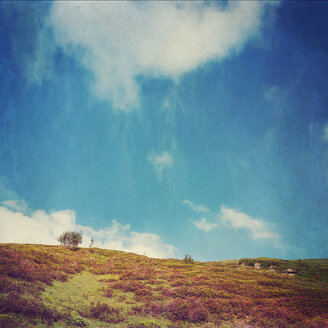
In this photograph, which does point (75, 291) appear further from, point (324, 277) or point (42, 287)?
point (324, 277)

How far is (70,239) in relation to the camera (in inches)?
2381

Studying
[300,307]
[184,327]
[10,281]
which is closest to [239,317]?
[184,327]

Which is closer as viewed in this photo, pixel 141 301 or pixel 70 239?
pixel 141 301

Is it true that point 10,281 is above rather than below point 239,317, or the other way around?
above

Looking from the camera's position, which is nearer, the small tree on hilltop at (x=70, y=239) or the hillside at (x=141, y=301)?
the hillside at (x=141, y=301)

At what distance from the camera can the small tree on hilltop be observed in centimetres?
6025

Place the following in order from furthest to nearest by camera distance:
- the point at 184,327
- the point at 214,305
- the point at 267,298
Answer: the point at 267,298 < the point at 214,305 < the point at 184,327

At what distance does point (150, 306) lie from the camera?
19.2 meters

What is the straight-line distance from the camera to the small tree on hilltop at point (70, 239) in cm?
6025

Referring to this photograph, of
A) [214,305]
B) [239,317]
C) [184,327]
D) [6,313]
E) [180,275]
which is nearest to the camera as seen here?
[6,313]

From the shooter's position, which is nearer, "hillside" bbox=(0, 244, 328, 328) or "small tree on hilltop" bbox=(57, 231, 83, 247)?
"hillside" bbox=(0, 244, 328, 328)

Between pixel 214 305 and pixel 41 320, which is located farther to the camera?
pixel 214 305

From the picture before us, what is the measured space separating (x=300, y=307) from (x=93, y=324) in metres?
19.8

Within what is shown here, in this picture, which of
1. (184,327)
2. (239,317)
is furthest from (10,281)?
(239,317)
